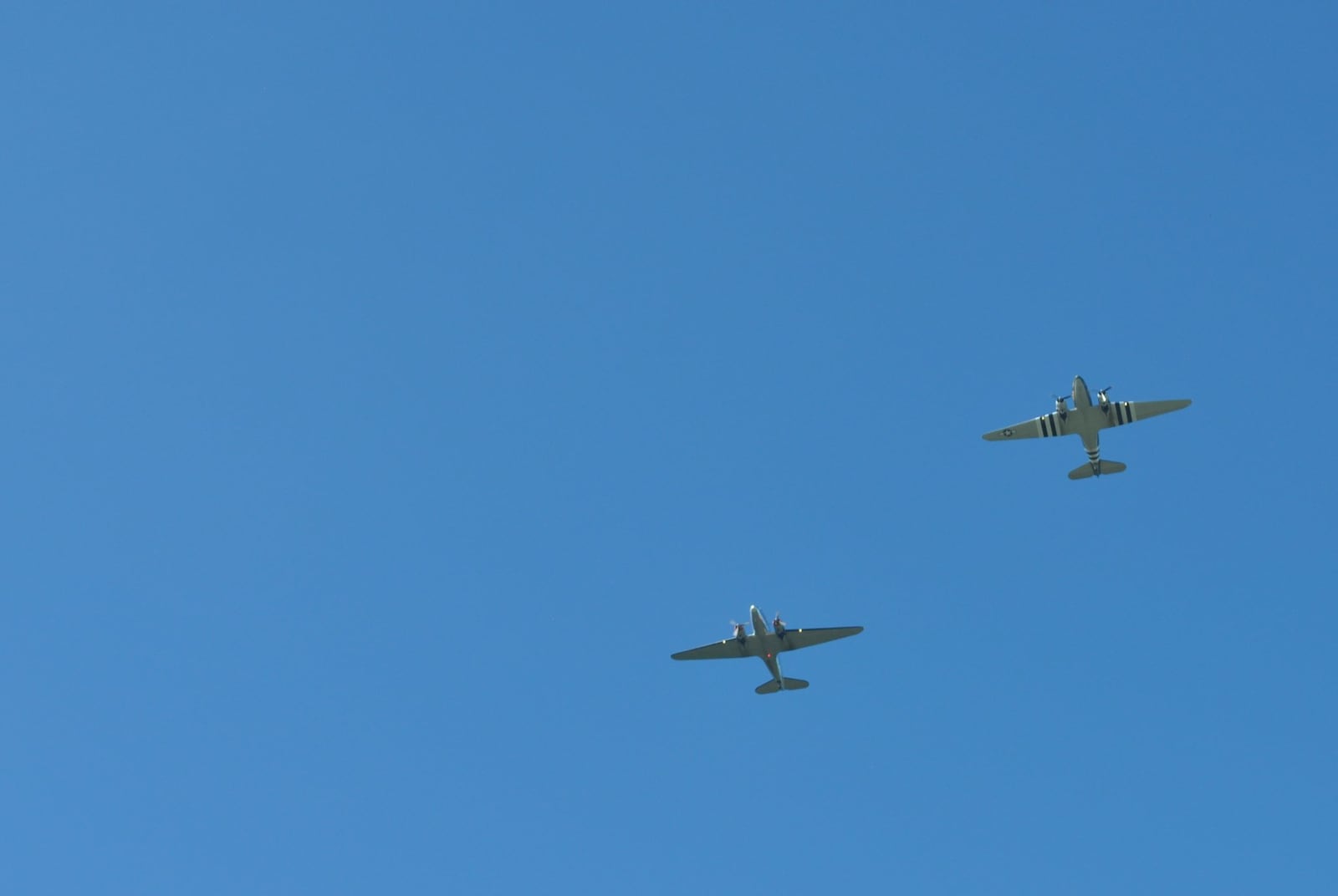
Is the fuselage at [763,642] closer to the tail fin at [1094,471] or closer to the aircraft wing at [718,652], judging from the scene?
the aircraft wing at [718,652]

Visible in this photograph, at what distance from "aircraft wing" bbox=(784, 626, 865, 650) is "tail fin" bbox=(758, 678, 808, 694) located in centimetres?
599

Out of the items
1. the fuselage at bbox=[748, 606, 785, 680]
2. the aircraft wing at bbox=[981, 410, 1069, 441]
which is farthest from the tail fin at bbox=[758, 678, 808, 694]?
the aircraft wing at bbox=[981, 410, 1069, 441]

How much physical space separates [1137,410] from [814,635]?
1353 inches

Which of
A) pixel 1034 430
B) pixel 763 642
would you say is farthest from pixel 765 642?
pixel 1034 430

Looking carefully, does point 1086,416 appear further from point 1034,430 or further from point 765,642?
point 765,642

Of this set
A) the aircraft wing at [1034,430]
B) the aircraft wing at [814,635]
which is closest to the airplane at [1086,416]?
the aircraft wing at [1034,430]

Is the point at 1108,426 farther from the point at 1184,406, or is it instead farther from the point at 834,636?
the point at 834,636

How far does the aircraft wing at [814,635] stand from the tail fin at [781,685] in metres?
5.99

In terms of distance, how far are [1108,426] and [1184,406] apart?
6.63m

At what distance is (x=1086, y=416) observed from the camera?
503ft

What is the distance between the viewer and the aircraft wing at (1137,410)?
152500 millimetres

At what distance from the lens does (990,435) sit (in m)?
159

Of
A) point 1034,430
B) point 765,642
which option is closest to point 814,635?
point 765,642

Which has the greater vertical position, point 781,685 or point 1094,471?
point 1094,471
